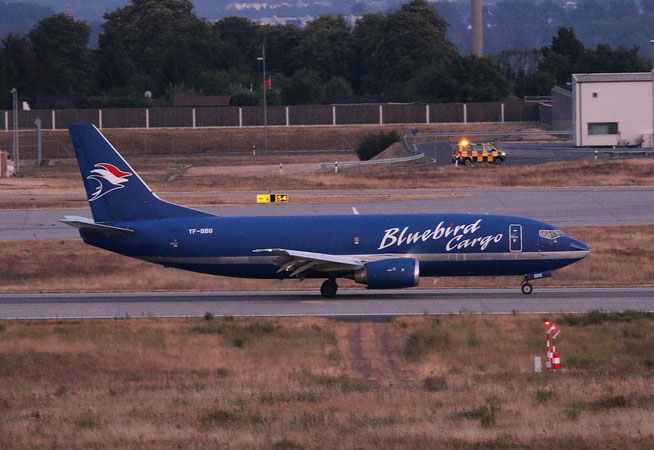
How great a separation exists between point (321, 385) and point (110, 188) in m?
16.3

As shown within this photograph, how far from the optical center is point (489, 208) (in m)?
59.4

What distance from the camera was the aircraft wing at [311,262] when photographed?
35094 mm

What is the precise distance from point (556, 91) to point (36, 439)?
110 metres

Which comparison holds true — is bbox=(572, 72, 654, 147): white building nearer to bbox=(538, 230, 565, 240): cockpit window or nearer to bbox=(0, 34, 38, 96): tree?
bbox=(538, 230, 565, 240): cockpit window

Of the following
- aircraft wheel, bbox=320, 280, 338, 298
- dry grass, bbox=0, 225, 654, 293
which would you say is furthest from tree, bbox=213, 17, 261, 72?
aircraft wheel, bbox=320, 280, 338, 298

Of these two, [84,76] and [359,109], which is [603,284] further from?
[84,76]

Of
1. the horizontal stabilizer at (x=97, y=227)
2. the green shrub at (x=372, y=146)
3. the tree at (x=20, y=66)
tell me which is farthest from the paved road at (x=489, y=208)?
the tree at (x=20, y=66)

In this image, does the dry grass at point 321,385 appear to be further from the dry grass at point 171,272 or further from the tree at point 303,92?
the tree at point 303,92

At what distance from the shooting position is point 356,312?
33406 millimetres

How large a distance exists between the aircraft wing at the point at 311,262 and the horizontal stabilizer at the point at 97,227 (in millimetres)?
4559

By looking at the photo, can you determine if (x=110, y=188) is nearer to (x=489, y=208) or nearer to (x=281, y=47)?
(x=489, y=208)

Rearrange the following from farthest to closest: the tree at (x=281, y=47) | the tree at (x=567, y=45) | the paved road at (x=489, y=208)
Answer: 1. the tree at (x=281, y=47)
2. the tree at (x=567, y=45)
3. the paved road at (x=489, y=208)

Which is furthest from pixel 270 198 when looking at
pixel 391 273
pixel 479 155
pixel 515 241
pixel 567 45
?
pixel 567 45

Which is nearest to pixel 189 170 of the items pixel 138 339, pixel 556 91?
pixel 556 91
